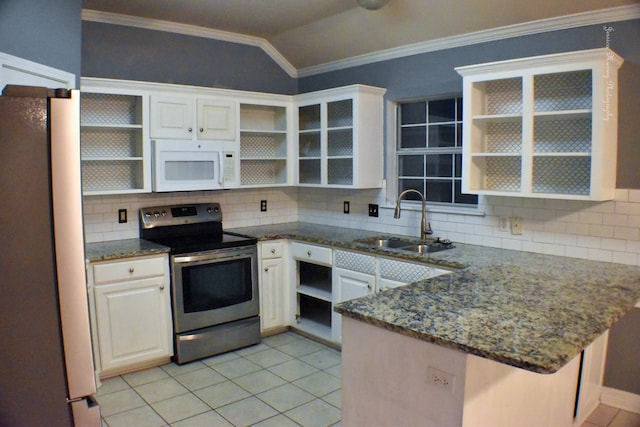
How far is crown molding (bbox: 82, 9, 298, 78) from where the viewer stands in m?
3.71

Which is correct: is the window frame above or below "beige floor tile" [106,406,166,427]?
above

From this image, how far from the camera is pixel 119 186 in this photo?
152 inches

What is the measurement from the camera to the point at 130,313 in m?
3.42

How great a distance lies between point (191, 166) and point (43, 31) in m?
2.18

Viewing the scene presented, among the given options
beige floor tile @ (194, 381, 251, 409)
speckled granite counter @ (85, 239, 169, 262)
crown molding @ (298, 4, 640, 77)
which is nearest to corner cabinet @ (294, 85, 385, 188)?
crown molding @ (298, 4, 640, 77)

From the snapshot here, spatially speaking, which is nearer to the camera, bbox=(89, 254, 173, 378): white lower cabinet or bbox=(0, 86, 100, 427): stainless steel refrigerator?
bbox=(0, 86, 100, 427): stainless steel refrigerator

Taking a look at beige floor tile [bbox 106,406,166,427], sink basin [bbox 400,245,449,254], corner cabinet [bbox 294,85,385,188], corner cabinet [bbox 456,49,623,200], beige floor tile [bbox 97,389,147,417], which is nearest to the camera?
corner cabinet [bbox 456,49,623,200]

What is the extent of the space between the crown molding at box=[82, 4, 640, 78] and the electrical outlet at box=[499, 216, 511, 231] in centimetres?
122

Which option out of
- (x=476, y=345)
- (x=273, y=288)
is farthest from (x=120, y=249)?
(x=476, y=345)

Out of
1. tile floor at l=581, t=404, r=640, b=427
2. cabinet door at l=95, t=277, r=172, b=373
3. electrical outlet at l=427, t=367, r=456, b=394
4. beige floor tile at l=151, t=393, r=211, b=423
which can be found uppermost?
electrical outlet at l=427, t=367, r=456, b=394

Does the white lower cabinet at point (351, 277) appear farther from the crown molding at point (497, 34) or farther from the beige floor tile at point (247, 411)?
the crown molding at point (497, 34)

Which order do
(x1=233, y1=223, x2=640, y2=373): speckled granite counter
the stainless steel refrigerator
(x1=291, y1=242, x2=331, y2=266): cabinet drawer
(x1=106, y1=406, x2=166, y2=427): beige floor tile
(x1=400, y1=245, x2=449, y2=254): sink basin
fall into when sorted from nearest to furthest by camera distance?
the stainless steel refrigerator, (x1=233, y1=223, x2=640, y2=373): speckled granite counter, (x1=106, y1=406, x2=166, y2=427): beige floor tile, (x1=400, y1=245, x2=449, y2=254): sink basin, (x1=291, y1=242, x2=331, y2=266): cabinet drawer

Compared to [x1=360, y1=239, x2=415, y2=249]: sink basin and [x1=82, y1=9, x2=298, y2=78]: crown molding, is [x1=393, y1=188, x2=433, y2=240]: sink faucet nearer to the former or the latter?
[x1=360, y1=239, x2=415, y2=249]: sink basin

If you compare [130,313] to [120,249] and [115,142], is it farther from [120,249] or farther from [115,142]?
[115,142]
